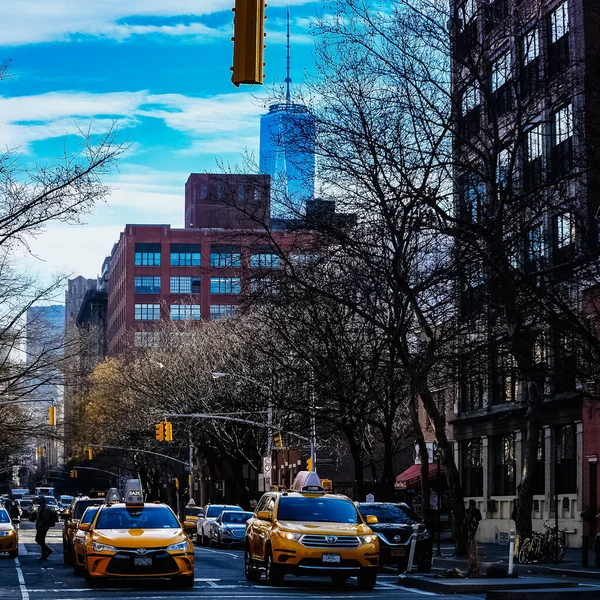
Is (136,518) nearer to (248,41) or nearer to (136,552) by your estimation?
(136,552)

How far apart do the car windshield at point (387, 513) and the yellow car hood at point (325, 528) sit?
782cm

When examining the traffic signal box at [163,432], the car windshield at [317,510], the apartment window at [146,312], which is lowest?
the car windshield at [317,510]

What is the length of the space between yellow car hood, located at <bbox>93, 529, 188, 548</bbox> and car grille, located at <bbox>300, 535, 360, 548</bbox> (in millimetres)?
2427

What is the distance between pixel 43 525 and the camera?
36375 mm

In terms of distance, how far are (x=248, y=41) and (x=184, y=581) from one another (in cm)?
1502

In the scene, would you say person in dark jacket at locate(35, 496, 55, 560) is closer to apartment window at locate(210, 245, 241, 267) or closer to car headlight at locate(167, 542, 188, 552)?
apartment window at locate(210, 245, 241, 267)

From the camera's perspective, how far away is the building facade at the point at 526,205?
3050 centimetres

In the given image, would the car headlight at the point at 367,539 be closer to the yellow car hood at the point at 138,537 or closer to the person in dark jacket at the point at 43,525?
the yellow car hood at the point at 138,537

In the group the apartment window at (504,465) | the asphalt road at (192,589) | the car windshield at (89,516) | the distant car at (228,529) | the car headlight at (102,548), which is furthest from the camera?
the apartment window at (504,465)

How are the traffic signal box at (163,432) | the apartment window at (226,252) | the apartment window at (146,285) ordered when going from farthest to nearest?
the apartment window at (146,285) < the traffic signal box at (163,432) < the apartment window at (226,252)

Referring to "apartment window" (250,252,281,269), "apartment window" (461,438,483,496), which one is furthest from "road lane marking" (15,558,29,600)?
"apartment window" (461,438,483,496)

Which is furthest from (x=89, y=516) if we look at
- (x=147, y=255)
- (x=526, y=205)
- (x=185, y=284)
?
(x=147, y=255)

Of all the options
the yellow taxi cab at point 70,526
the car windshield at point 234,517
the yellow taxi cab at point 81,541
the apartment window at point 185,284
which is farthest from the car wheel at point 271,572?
the apartment window at point 185,284

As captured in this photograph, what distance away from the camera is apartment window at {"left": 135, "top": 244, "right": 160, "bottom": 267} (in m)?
146
